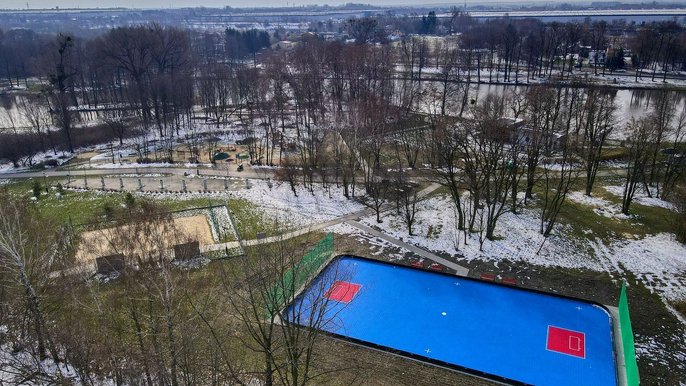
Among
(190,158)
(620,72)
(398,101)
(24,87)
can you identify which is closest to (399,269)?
(190,158)

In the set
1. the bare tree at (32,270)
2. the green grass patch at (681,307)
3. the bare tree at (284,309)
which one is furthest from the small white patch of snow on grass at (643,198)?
the bare tree at (32,270)

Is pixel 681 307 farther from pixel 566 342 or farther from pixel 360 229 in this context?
pixel 360 229

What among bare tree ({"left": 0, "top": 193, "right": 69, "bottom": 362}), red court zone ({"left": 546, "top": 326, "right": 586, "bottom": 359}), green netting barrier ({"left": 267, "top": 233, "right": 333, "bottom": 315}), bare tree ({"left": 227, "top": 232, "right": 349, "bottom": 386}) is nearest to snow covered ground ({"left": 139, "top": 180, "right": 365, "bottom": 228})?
green netting barrier ({"left": 267, "top": 233, "right": 333, "bottom": 315})

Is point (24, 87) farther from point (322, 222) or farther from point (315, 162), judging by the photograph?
point (322, 222)

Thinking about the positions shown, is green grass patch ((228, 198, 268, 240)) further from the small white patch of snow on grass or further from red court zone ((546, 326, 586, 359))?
the small white patch of snow on grass

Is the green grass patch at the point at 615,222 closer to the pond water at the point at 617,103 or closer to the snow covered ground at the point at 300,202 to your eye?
the snow covered ground at the point at 300,202

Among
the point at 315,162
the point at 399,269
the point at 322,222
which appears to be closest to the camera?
the point at 399,269

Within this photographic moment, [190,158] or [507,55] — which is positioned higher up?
[507,55]
